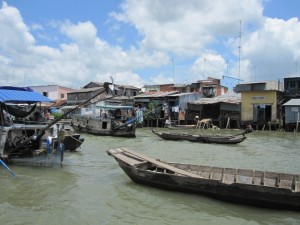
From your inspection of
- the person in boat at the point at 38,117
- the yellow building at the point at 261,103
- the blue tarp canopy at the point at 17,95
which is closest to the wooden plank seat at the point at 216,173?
the blue tarp canopy at the point at 17,95

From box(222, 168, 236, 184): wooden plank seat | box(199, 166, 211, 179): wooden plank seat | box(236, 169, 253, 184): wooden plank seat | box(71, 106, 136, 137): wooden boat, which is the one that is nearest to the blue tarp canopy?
box(199, 166, 211, 179): wooden plank seat

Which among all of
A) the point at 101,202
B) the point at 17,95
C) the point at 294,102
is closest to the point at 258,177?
the point at 101,202

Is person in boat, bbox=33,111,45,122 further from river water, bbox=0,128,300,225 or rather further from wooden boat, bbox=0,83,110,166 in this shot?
river water, bbox=0,128,300,225

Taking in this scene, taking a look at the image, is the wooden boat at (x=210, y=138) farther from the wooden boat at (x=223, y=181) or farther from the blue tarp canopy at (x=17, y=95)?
the wooden boat at (x=223, y=181)

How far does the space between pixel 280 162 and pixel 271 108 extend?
64.5ft

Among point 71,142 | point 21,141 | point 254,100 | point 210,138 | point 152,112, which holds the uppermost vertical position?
point 254,100

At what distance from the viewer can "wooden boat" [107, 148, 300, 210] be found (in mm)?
7582

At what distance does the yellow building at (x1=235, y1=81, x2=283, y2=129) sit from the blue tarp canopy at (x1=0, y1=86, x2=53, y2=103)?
79.9ft

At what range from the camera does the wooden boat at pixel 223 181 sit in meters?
7.58

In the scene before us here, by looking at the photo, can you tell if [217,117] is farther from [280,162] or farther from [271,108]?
[280,162]

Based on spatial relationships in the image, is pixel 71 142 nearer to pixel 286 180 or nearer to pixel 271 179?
pixel 271 179

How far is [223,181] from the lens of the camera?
8789 mm

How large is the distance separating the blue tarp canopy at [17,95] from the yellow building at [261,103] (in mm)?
24351

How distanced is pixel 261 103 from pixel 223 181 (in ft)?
88.5
